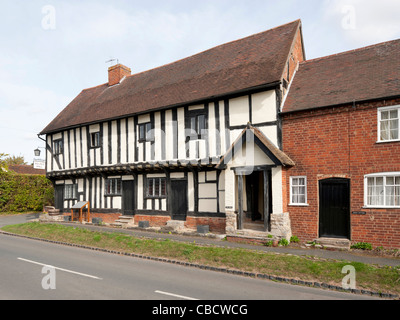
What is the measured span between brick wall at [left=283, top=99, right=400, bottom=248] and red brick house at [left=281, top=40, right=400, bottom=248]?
1.2 inches

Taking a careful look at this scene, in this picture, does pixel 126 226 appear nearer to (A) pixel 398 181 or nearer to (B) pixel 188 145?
(B) pixel 188 145

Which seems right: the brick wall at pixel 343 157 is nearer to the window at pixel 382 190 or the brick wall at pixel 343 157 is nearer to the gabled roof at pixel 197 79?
the window at pixel 382 190

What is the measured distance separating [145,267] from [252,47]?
1261 cm

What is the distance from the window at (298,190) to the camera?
12.7m

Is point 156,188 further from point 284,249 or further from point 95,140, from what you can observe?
point 284,249

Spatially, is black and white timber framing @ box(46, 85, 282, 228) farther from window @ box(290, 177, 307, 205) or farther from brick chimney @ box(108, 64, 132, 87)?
brick chimney @ box(108, 64, 132, 87)

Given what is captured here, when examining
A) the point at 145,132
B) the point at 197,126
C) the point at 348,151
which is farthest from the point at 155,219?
the point at 348,151

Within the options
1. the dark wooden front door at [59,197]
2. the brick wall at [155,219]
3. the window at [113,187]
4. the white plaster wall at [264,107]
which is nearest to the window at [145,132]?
the window at [113,187]

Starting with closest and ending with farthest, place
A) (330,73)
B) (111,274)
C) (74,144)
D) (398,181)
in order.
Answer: (111,274) < (398,181) < (330,73) < (74,144)

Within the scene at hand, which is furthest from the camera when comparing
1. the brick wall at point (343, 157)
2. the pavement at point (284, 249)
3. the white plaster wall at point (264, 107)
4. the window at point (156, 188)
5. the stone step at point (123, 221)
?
the stone step at point (123, 221)

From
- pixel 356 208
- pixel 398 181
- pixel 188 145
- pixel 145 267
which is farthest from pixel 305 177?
pixel 145 267

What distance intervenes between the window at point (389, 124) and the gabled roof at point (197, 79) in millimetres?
4106

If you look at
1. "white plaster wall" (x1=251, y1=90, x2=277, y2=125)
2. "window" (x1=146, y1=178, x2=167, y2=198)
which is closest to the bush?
"white plaster wall" (x1=251, y1=90, x2=277, y2=125)

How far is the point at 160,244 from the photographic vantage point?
39.1ft
